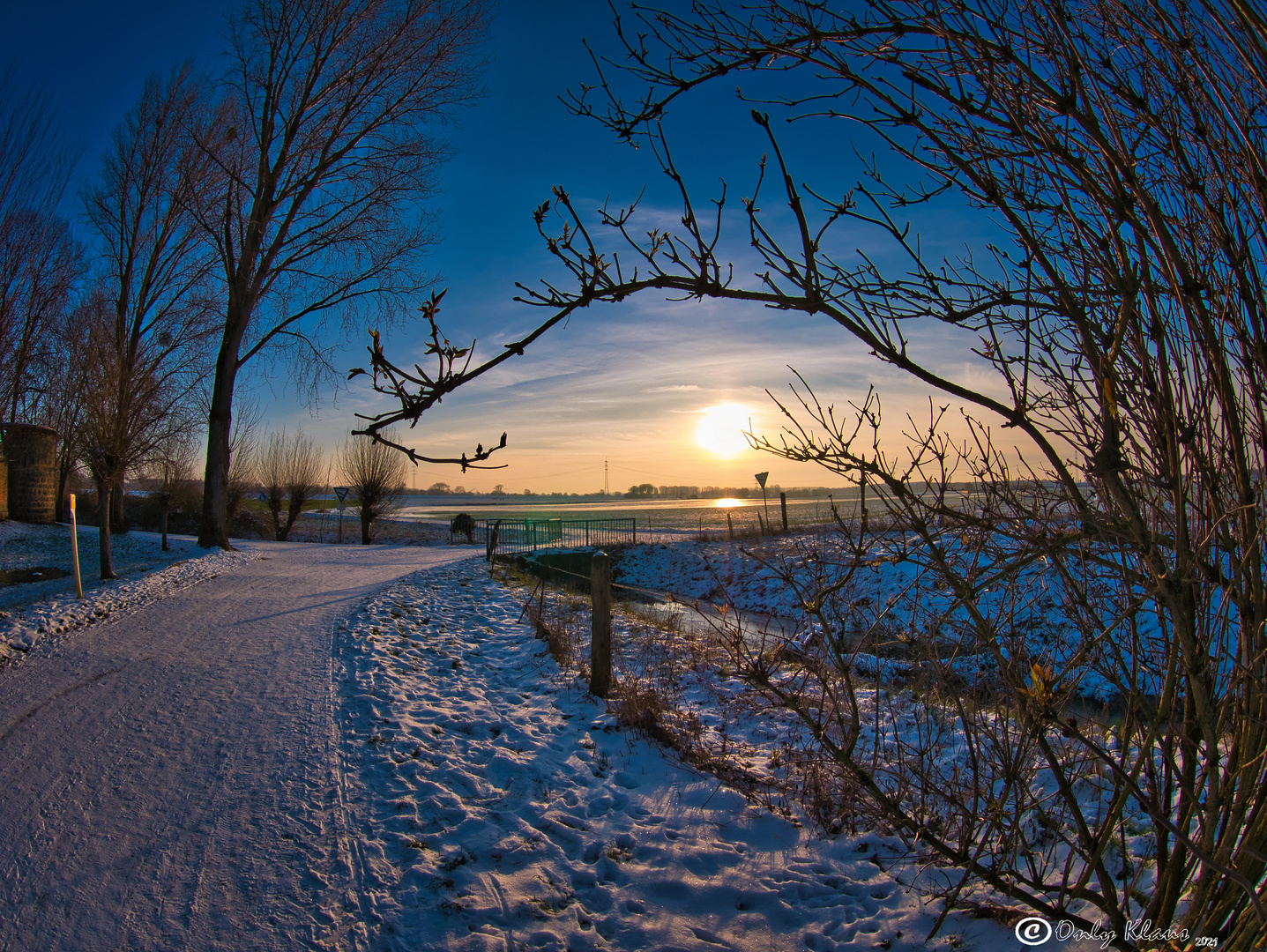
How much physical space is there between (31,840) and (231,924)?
1.54 metres

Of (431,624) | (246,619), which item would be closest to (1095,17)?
(431,624)

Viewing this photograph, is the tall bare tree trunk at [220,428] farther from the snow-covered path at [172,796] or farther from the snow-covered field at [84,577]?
the snow-covered path at [172,796]

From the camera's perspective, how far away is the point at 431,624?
862cm

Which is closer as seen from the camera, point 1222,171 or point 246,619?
point 1222,171

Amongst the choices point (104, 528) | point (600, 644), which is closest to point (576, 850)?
point (600, 644)

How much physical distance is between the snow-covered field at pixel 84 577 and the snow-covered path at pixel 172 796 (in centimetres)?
72

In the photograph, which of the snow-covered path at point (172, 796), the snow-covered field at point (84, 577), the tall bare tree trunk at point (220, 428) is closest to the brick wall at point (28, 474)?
the snow-covered field at point (84, 577)

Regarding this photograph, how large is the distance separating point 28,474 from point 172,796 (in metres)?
21.7

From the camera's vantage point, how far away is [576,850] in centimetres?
367

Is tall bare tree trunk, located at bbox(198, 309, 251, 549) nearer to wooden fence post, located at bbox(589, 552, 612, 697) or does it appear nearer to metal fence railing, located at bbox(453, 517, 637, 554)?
metal fence railing, located at bbox(453, 517, 637, 554)

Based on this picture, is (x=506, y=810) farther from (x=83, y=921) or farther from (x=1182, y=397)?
(x=1182, y=397)

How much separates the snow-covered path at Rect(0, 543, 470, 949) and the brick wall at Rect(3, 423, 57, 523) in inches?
656

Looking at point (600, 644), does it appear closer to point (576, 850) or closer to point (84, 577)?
point (576, 850)

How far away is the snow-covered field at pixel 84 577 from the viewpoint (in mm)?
7312
